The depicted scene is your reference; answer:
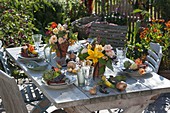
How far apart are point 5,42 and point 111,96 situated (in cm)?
306

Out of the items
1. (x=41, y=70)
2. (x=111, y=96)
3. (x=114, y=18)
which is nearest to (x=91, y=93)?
(x=111, y=96)

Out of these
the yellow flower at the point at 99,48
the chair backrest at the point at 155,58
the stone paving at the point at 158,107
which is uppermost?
the yellow flower at the point at 99,48

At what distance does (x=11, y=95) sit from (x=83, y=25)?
202 inches

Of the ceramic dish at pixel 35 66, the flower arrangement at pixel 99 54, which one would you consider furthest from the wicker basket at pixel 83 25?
the flower arrangement at pixel 99 54

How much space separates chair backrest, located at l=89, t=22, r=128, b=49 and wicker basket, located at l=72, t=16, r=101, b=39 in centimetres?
121

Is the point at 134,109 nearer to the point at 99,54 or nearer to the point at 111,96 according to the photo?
the point at 111,96

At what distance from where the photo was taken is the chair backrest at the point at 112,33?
5.97 metres

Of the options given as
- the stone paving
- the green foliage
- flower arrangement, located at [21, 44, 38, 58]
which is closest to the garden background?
the green foliage

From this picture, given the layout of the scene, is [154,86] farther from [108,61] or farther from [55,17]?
[55,17]

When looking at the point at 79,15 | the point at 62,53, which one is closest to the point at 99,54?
the point at 62,53

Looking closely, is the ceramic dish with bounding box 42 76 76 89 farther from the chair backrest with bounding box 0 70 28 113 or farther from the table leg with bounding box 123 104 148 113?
the table leg with bounding box 123 104 148 113

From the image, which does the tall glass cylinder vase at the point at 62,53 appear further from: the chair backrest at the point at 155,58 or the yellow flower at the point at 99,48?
the chair backrest at the point at 155,58

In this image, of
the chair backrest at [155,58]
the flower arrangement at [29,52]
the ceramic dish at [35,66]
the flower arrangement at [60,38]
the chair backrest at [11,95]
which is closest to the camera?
the chair backrest at [11,95]

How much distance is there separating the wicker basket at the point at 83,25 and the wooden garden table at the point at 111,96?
4093 millimetres
